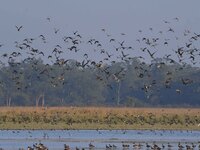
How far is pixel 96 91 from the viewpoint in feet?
466

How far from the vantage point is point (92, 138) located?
161ft

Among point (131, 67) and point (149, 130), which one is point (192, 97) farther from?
point (149, 130)

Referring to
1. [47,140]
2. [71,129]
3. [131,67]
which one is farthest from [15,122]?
[131,67]

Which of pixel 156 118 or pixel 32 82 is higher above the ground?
pixel 32 82

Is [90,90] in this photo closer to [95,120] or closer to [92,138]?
[95,120]

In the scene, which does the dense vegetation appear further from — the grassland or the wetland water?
the wetland water

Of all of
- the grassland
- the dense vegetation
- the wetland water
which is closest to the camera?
the wetland water

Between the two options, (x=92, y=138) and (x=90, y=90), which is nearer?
(x=92, y=138)

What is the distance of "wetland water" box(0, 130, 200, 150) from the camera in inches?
1740

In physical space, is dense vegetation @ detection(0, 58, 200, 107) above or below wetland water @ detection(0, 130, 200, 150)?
above

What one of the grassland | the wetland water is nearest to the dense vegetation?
the grassland

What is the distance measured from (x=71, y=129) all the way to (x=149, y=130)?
5043 mm

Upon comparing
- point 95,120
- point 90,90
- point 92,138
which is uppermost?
point 90,90

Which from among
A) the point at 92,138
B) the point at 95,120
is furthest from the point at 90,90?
the point at 92,138
